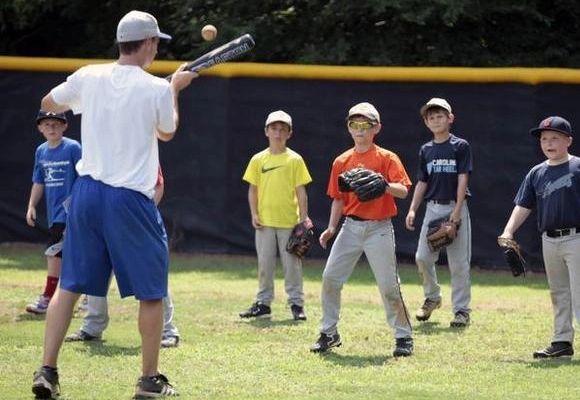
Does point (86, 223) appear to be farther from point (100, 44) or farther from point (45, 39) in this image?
point (45, 39)

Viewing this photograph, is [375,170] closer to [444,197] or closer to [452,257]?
[444,197]

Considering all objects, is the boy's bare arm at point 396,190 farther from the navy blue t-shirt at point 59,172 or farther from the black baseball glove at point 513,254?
the navy blue t-shirt at point 59,172

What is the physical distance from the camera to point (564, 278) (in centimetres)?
1020

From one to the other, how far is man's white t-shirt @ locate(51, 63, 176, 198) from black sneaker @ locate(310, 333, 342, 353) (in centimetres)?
266

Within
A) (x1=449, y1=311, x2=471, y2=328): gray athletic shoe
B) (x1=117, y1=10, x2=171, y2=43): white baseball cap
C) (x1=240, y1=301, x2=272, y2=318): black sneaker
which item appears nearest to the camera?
(x1=117, y1=10, x2=171, y2=43): white baseball cap

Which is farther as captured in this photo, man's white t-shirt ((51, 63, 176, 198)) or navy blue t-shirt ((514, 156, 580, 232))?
navy blue t-shirt ((514, 156, 580, 232))

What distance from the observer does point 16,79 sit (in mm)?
Result: 18094

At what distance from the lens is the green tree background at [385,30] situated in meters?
18.5

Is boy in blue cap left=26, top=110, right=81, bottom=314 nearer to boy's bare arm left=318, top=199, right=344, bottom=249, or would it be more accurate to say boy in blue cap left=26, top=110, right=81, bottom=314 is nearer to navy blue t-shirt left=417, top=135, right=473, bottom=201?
boy's bare arm left=318, top=199, right=344, bottom=249

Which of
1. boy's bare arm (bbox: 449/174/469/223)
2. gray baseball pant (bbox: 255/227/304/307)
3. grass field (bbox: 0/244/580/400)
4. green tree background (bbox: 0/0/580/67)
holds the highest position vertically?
green tree background (bbox: 0/0/580/67)

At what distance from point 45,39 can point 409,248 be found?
338 inches

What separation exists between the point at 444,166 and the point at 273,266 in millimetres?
1865

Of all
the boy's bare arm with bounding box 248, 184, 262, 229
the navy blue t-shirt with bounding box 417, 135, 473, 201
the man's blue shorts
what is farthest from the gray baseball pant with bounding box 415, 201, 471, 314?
the man's blue shorts

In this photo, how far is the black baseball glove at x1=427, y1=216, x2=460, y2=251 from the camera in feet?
39.5
